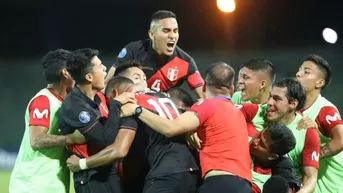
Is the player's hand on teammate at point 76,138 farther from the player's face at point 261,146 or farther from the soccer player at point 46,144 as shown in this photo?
the player's face at point 261,146

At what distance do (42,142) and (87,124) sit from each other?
0.58m

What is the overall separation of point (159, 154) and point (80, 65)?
103cm

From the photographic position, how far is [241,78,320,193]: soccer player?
16.7 ft

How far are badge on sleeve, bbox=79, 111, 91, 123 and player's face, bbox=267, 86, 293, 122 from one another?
4.75ft

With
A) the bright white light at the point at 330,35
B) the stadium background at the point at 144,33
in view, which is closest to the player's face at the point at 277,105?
the stadium background at the point at 144,33

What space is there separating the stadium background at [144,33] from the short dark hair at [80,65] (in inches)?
283

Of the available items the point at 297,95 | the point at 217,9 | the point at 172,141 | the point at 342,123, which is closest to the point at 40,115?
the point at 172,141

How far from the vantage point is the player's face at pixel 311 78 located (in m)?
5.99

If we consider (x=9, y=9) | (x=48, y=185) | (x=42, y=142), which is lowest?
(x=48, y=185)

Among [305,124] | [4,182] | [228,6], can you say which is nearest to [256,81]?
[305,124]

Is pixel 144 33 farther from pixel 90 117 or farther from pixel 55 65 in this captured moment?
pixel 90 117

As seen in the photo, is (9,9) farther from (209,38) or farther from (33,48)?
(209,38)

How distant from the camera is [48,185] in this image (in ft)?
17.8

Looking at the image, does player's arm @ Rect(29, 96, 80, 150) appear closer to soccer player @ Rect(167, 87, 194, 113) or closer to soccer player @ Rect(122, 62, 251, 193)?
soccer player @ Rect(122, 62, 251, 193)
